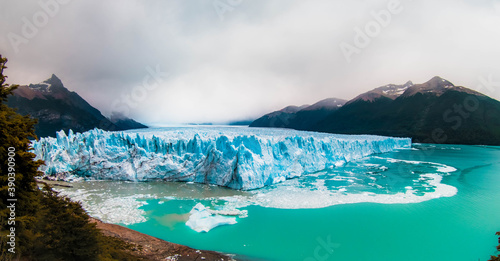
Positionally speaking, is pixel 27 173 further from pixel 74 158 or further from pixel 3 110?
pixel 74 158

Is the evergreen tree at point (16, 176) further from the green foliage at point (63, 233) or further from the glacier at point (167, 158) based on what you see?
the glacier at point (167, 158)

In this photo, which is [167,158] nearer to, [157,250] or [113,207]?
[113,207]

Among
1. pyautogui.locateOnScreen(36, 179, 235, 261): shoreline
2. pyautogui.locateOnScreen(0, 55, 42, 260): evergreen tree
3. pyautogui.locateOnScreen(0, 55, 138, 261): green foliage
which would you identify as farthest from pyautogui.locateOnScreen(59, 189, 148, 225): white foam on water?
pyautogui.locateOnScreen(0, 55, 42, 260): evergreen tree

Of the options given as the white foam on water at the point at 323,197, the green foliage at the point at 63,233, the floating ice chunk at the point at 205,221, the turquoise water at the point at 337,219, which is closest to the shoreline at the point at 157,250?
the turquoise water at the point at 337,219

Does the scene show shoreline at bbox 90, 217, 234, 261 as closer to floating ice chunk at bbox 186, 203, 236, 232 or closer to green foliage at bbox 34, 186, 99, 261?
floating ice chunk at bbox 186, 203, 236, 232

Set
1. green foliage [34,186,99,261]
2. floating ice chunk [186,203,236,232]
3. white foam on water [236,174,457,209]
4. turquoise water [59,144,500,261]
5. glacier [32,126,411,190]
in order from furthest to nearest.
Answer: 1. glacier [32,126,411,190]
2. white foam on water [236,174,457,209]
3. floating ice chunk [186,203,236,232]
4. turquoise water [59,144,500,261]
5. green foliage [34,186,99,261]

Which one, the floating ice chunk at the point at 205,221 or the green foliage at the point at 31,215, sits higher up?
the green foliage at the point at 31,215
